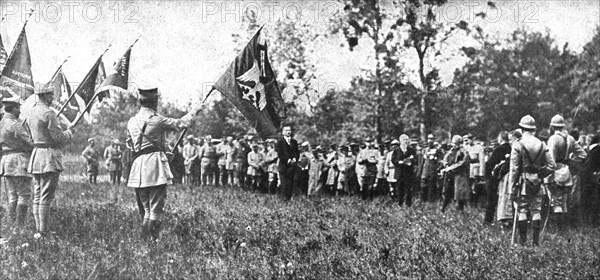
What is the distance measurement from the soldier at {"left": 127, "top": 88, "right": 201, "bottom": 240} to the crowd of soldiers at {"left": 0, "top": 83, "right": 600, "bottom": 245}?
0.01 m

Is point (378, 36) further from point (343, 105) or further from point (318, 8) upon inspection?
point (343, 105)

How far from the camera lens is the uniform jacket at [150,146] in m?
→ 7.19

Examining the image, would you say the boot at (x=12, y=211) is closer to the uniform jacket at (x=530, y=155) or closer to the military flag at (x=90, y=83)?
the military flag at (x=90, y=83)

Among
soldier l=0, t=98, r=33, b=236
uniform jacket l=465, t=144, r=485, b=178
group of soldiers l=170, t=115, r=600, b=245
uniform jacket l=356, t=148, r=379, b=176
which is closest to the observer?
soldier l=0, t=98, r=33, b=236

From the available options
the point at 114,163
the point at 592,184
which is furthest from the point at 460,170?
the point at 114,163

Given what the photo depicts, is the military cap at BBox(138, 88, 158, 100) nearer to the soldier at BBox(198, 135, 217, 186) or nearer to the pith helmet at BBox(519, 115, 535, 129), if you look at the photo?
the pith helmet at BBox(519, 115, 535, 129)

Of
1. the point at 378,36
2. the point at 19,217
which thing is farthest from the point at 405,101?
the point at 19,217

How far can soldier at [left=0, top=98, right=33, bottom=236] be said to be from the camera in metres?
7.88

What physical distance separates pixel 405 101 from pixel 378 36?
2.68 meters

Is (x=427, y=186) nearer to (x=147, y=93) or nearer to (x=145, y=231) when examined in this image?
(x=145, y=231)

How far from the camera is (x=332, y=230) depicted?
27.9 feet

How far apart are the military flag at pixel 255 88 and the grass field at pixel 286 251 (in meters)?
1.46

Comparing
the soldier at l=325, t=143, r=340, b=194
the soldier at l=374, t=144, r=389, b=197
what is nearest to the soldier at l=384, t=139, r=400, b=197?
the soldier at l=374, t=144, r=389, b=197

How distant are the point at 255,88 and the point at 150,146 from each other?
5.38ft
